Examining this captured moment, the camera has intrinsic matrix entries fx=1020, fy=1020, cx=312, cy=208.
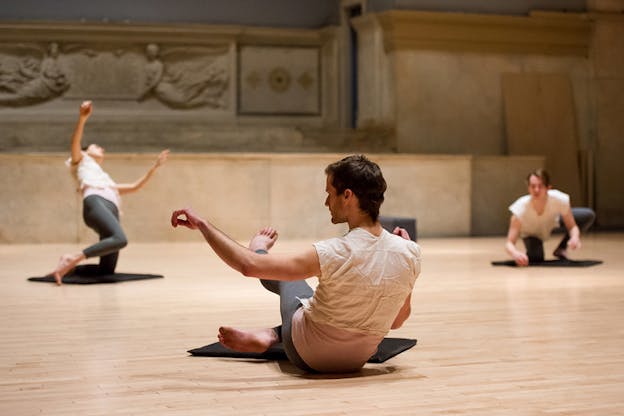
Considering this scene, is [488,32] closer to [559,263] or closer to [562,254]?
[562,254]

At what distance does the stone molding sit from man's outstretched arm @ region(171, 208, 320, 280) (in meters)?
13.0

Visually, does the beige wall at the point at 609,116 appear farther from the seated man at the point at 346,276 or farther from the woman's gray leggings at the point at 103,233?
the seated man at the point at 346,276

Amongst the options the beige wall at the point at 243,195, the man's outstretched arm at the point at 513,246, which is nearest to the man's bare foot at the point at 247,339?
the man's outstretched arm at the point at 513,246

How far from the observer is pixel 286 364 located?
4.72 metres

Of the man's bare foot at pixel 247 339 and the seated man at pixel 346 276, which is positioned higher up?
the seated man at pixel 346 276

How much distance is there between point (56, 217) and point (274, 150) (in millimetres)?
4578

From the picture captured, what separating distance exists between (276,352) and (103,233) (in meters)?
4.13

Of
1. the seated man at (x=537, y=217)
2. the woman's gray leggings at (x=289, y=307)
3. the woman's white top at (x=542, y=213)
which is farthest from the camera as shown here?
the woman's white top at (x=542, y=213)

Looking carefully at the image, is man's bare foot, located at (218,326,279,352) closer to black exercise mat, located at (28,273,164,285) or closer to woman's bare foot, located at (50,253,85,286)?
woman's bare foot, located at (50,253,85,286)

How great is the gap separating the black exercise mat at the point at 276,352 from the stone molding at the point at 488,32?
12065mm

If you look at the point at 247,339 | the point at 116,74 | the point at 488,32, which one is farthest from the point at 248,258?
the point at 116,74

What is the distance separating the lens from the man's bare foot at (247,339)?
4.42 m

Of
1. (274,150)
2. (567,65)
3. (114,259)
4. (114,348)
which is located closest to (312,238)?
(274,150)

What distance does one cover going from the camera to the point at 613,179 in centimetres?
1797
